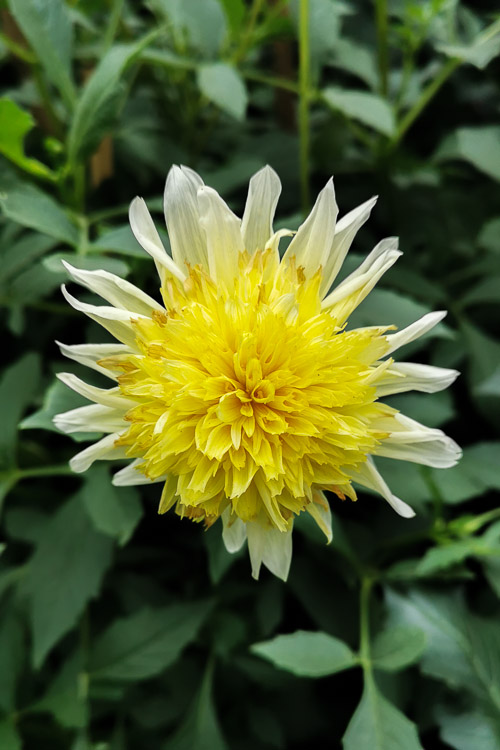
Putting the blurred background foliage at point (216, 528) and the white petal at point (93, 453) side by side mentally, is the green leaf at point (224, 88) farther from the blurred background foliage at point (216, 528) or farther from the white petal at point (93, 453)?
the white petal at point (93, 453)

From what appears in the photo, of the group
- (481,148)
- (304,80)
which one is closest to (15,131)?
(304,80)

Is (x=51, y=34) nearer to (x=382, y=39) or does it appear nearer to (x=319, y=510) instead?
(x=382, y=39)

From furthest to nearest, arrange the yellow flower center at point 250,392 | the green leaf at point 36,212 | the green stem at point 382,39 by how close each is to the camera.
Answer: the green stem at point 382,39 → the green leaf at point 36,212 → the yellow flower center at point 250,392

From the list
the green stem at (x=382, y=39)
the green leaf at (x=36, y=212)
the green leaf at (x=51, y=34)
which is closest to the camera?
the green leaf at (x=36, y=212)

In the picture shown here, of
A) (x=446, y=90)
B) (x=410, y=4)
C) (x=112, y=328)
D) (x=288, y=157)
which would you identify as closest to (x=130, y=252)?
(x=112, y=328)

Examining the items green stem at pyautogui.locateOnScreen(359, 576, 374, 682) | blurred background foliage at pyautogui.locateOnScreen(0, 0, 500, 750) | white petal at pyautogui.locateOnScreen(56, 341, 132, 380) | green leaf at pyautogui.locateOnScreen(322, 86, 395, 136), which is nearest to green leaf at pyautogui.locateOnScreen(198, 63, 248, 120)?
blurred background foliage at pyautogui.locateOnScreen(0, 0, 500, 750)

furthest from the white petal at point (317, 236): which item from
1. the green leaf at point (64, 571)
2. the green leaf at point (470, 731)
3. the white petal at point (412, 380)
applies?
the green leaf at point (470, 731)

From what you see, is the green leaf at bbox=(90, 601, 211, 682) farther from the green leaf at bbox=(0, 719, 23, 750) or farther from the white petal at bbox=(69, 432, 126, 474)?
the white petal at bbox=(69, 432, 126, 474)
